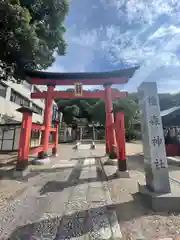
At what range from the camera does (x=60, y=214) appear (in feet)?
8.06

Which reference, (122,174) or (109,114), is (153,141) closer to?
(122,174)

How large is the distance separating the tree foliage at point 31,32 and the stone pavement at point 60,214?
5108mm

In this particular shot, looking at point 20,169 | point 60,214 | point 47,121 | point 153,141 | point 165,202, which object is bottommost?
point 60,214

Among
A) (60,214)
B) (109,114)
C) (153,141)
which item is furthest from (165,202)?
(109,114)

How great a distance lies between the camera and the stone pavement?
6.41 feet

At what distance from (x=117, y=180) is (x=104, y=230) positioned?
2538 millimetres

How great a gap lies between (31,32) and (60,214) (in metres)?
5.87

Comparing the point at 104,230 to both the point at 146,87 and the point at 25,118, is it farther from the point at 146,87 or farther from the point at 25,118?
the point at 25,118

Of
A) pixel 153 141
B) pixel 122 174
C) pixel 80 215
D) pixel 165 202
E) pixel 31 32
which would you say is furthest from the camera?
pixel 31 32

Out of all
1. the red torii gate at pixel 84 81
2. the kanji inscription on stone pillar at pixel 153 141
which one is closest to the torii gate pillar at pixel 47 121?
the red torii gate at pixel 84 81

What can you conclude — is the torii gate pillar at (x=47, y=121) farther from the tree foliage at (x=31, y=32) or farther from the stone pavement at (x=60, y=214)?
the stone pavement at (x=60, y=214)

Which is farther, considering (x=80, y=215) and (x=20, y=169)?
(x=20, y=169)

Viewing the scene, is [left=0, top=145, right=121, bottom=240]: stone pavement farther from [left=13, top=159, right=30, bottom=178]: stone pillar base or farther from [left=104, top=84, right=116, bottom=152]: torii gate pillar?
[left=104, top=84, right=116, bottom=152]: torii gate pillar

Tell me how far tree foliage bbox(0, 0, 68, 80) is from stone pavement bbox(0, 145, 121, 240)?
→ 5.11 meters
